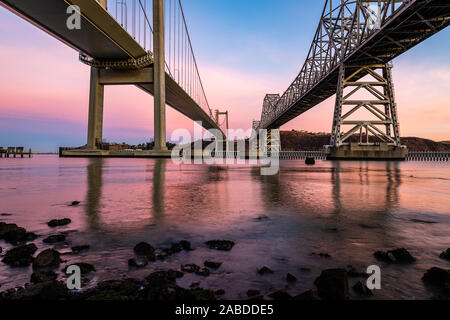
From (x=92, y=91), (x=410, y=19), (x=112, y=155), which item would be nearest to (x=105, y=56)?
(x=92, y=91)

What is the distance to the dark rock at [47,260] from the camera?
198 centimetres

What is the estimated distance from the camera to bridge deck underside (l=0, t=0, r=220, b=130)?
61.6 feet

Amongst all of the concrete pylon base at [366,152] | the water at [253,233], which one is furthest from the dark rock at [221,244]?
the concrete pylon base at [366,152]

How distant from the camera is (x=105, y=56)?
2962 cm

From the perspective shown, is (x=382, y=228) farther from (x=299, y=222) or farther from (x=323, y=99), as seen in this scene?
(x=323, y=99)

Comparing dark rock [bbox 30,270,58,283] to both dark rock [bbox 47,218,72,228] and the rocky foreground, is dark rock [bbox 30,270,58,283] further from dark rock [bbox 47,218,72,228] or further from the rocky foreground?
dark rock [bbox 47,218,72,228]

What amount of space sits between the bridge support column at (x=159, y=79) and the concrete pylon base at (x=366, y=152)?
18465 millimetres

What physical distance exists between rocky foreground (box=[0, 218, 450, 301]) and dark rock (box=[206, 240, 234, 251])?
329 mm

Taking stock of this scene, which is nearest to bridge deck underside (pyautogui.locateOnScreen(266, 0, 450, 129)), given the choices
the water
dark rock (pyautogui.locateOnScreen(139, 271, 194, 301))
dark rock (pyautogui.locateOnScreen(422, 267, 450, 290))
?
the water

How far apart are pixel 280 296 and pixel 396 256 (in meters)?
1.27

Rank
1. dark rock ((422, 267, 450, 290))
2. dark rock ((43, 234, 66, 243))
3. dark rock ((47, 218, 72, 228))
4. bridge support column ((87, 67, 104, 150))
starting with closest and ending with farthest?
dark rock ((422, 267, 450, 290)) < dark rock ((43, 234, 66, 243)) < dark rock ((47, 218, 72, 228)) < bridge support column ((87, 67, 104, 150))

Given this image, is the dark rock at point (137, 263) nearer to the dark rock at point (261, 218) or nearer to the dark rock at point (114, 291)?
the dark rock at point (114, 291)

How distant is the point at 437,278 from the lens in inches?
69.1
